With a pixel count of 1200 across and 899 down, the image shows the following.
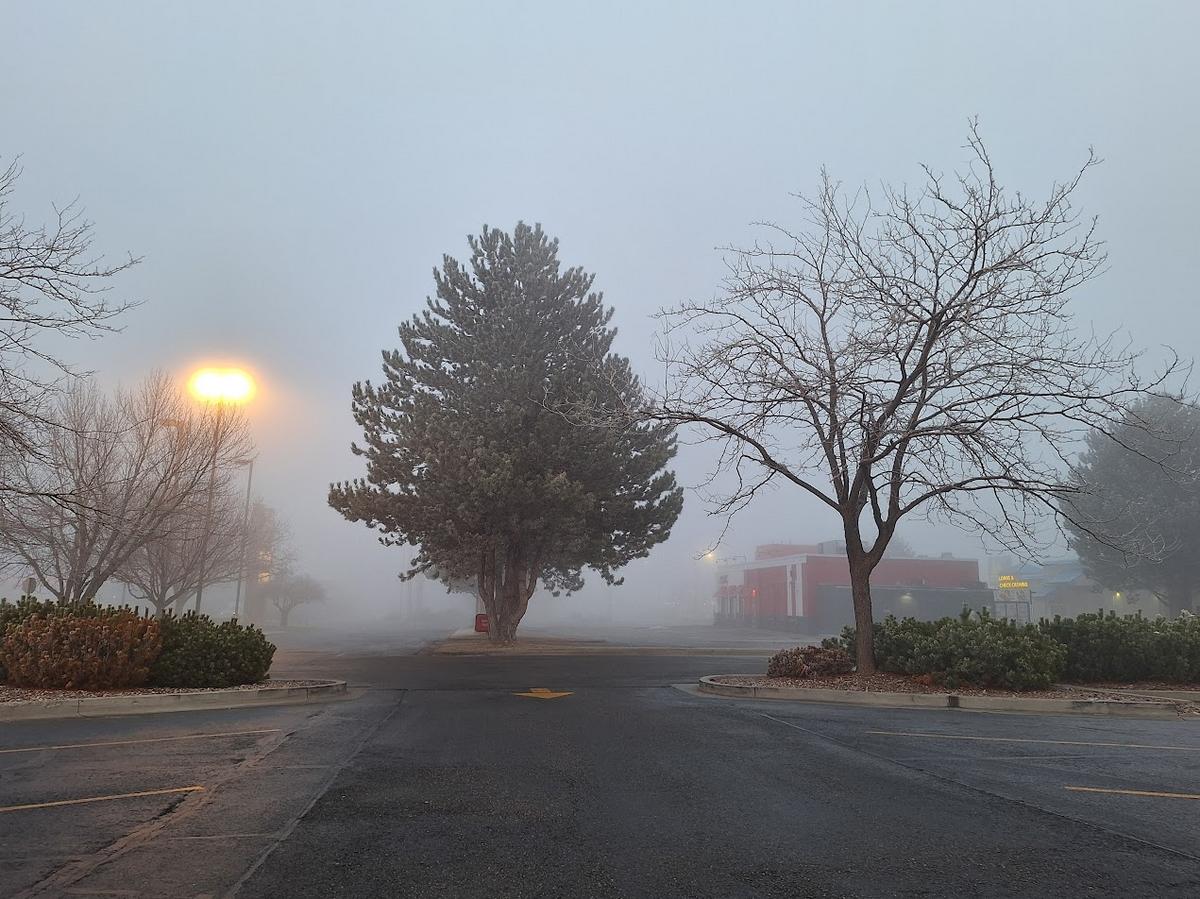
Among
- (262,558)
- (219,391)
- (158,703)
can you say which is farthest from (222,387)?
(262,558)

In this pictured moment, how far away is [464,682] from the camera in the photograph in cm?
→ 1566

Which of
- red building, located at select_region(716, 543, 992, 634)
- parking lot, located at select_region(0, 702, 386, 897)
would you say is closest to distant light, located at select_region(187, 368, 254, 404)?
parking lot, located at select_region(0, 702, 386, 897)

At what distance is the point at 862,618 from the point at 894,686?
152cm

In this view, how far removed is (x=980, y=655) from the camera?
1392 cm

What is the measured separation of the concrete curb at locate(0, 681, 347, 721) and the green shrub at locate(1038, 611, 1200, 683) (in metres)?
14.0

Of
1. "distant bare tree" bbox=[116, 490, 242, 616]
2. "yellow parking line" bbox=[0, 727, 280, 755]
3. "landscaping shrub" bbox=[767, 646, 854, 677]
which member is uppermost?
"distant bare tree" bbox=[116, 490, 242, 616]

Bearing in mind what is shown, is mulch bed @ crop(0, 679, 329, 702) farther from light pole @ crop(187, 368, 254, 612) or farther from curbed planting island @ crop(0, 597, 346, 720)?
light pole @ crop(187, 368, 254, 612)

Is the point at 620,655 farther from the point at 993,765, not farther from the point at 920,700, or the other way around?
the point at 993,765

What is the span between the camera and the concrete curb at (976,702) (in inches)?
492

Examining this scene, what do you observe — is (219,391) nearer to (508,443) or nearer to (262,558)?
(508,443)

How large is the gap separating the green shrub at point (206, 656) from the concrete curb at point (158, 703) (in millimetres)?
744

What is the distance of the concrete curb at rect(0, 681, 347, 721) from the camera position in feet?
36.7

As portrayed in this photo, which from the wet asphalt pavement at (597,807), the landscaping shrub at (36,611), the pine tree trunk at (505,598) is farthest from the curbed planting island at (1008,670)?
the pine tree trunk at (505,598)

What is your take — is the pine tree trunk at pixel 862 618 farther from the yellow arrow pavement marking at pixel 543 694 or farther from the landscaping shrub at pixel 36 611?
the landscaping shrub at pixel 36 611
